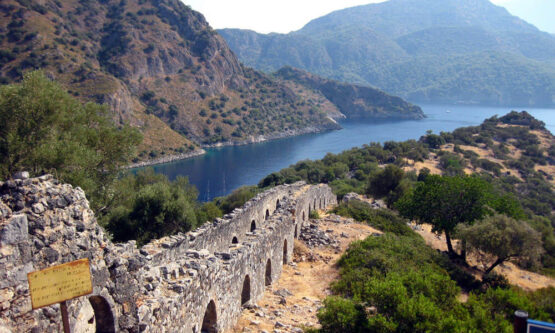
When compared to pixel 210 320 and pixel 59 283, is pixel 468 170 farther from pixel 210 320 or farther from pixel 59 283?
pixel 59 283

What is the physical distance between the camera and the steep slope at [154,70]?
265ft

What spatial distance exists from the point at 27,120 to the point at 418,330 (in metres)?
14.4

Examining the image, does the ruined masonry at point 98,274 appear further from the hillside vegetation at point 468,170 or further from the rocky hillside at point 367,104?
the rocky hillside at point 367,104

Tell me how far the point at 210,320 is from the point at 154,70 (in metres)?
118

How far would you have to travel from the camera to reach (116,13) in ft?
407

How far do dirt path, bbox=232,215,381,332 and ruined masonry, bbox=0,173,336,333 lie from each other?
2.91ft

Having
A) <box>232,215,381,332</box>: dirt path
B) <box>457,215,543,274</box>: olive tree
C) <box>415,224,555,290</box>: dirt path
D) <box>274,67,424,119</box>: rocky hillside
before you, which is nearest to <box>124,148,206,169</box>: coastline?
<box>232,215,381,332</box>: dirt path

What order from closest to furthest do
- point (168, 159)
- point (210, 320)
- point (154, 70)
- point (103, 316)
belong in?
point (103, 316), point (210, 320), point (168, 159), point (154, 70)

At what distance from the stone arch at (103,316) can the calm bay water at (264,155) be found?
5550 cm

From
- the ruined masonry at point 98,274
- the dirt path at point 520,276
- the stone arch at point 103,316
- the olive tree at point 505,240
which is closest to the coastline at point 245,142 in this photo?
the dirt path at point 520,276

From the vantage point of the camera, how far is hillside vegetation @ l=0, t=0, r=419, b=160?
3174 inches

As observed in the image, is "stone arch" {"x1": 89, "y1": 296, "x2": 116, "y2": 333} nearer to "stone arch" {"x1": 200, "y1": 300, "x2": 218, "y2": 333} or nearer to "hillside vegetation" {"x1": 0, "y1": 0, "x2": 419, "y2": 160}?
"stone arch" {"x1": 200, "y1": 300, "x2": 218, "y2": 333}

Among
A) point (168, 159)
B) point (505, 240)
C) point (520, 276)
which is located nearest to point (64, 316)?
point (505, 240)

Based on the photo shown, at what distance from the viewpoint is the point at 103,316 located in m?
6.28
